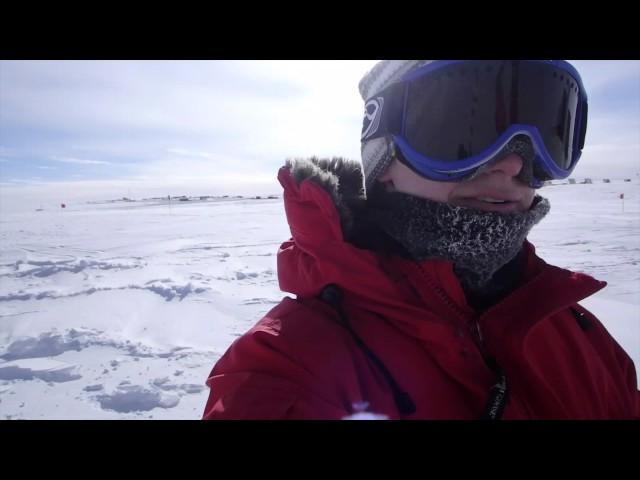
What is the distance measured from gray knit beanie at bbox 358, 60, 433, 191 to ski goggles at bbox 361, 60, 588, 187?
3 centimetres

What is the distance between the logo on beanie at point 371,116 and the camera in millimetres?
1369

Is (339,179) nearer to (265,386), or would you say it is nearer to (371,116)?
(371,116)

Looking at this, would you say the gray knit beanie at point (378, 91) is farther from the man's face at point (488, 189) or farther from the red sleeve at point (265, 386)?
the red sleeve at point (265, 386)

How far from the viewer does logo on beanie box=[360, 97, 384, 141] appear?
1369 mm

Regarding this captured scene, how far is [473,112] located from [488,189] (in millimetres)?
286

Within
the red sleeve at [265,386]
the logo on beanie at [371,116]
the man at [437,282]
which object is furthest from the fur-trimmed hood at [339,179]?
the red sleeve at [265,386]

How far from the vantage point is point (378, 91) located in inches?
54.3

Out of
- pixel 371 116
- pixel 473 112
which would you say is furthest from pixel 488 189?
pixel 371 116

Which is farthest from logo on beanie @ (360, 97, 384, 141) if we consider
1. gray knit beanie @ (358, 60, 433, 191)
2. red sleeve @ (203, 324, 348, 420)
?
red sleeve @ (203, 324, 348, 420)

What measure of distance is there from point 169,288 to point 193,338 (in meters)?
1.69

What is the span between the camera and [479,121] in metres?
1.24

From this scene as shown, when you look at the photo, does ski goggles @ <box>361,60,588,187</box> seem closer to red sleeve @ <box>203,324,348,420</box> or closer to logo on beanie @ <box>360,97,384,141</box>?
logo on beanie @ <box>360,97,384,141</box>
